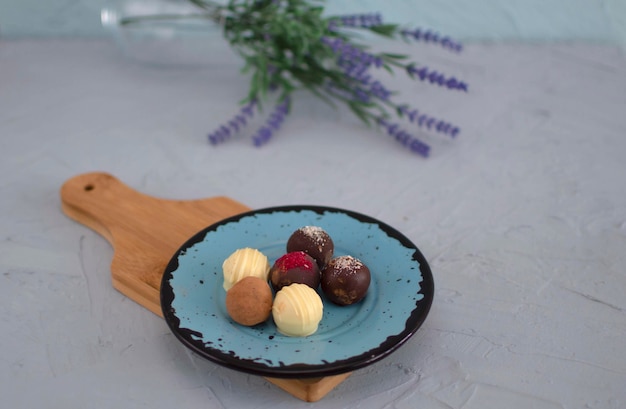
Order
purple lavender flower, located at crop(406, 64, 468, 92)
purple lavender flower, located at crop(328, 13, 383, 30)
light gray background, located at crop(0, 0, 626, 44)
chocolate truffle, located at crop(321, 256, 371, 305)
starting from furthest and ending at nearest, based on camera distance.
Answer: light gray background, located at crop(0, 0, 626, 44)
purple lavender flower, located at crop(328, 13, 383, 30)
purple lavender flower, located at crop(406, 64, 468, 92)
chocolate truffle, located at crop(321, 256, 371, 305)

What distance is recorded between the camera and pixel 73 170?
1.48 meters

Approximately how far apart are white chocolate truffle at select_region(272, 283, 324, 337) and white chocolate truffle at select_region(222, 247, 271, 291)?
7 centimetres

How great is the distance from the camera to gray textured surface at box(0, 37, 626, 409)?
3.02 feet

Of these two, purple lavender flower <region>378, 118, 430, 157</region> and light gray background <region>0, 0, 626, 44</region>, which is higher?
light gray background <region>0, 0, 626, 44</region>

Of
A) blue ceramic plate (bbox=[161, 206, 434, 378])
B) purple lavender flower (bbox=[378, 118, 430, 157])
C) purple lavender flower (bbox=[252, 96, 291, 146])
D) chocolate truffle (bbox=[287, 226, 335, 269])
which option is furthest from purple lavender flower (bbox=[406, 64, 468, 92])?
chocolate truffle (bbox=[287, 226, 335, 269])

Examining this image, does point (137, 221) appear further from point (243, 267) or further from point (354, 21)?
point (354, 21)

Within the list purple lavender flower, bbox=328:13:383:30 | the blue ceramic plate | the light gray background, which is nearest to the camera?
the blue ceramic plate

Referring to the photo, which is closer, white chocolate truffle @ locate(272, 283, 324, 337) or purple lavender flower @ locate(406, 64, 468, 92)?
white chocolate truffle @ locate(272, 283, 324, 337)

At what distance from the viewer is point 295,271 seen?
965 millimetres

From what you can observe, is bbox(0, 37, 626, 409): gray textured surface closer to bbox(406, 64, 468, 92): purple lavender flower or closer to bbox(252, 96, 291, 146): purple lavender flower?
bbox(252, 96, 291, 146): purple lavender flower

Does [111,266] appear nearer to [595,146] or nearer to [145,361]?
[145,361]

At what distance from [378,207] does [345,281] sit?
0.42 metres

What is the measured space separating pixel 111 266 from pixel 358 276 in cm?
40

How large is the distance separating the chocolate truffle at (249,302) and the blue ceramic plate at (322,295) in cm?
2
